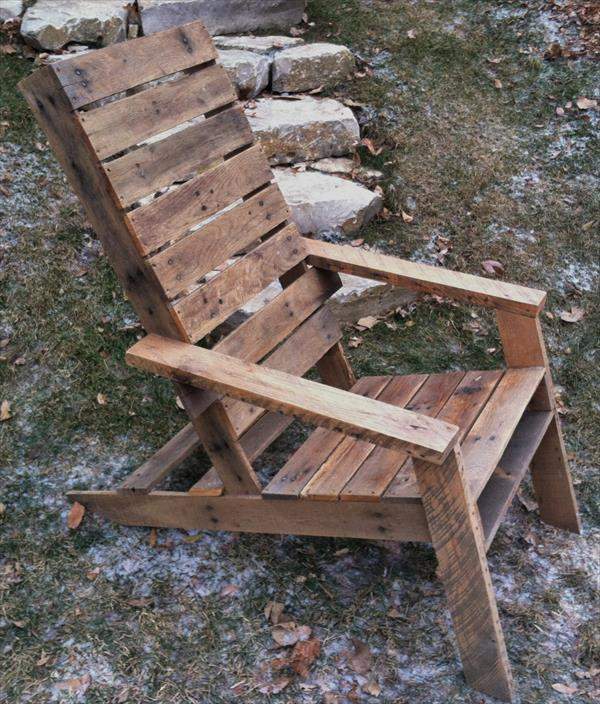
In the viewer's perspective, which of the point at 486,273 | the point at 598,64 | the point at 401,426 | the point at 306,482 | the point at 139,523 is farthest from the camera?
the point at 598,64

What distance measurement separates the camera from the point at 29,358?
368 centimetres

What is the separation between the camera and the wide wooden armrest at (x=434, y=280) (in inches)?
105

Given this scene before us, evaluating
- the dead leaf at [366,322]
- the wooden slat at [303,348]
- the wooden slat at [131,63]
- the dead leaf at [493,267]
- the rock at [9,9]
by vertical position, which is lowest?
the dead leaf at [493,267]

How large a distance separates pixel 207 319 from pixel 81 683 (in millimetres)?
1268

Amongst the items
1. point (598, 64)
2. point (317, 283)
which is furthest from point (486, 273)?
point (598, 64)

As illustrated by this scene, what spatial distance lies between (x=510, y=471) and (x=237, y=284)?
3.72 ft

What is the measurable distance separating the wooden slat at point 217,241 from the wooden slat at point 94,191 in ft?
0.23

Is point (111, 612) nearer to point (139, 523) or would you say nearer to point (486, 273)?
point (139, 523)

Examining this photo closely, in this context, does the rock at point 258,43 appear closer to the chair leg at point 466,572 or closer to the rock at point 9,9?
the rock at point 9,9

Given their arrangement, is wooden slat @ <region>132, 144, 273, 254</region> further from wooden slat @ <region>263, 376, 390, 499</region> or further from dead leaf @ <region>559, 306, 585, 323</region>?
dead leaf @ <region>559, 306, 585, 323</region>

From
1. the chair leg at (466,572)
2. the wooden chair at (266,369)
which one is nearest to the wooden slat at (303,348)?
the wooden chair at (266,369)

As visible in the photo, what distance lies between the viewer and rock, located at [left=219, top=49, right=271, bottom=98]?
463 cm

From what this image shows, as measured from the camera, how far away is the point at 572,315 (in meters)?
4.11

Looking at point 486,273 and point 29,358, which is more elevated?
point 29,358
